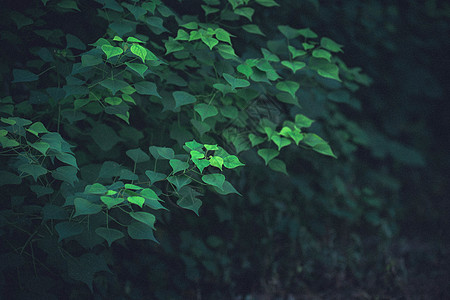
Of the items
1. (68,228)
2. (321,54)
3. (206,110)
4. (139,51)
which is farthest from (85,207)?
(321,54)

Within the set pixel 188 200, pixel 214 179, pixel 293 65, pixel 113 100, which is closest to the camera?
pixel 214 179

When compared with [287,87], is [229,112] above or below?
below

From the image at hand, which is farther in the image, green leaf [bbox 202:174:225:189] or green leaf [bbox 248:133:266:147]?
green leaf [bbox 248:133:266:147]

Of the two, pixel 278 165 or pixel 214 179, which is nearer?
pixel 214 179

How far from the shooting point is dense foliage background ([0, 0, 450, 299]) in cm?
213

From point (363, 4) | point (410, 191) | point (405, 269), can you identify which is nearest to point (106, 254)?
point (405, 269)

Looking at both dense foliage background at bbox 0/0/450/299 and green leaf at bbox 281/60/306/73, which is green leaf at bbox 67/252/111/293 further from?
green leaf at bbox 281/60/306/73

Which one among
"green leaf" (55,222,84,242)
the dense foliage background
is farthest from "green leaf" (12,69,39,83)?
"green leaf" (55,222,84,242)

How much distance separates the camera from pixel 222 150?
2.13 m

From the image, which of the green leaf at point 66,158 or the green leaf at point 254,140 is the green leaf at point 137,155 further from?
the green leaf at point 254,140

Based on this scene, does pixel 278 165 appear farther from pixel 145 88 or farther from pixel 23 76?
pixel 23 76

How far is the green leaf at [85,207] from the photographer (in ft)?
5.70

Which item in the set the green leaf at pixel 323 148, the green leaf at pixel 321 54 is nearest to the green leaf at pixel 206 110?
the green leaf at pixel 323 148

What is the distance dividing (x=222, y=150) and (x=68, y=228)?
813 millimetres
